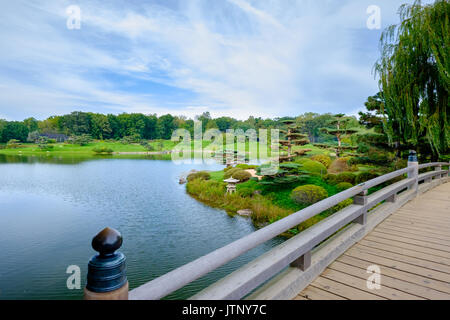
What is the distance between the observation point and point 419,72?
23.0 ft

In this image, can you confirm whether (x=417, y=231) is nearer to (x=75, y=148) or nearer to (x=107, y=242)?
(x=107, y=242)

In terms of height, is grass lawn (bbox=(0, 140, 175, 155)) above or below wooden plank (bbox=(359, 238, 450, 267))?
above

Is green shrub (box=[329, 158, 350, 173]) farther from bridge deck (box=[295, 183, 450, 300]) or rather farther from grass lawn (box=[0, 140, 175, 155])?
grass lawn (box=[0, 140, 175, 155])

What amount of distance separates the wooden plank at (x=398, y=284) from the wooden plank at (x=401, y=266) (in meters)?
0.22

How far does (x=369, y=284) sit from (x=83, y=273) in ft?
19.9

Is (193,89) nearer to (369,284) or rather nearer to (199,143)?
(199,143)

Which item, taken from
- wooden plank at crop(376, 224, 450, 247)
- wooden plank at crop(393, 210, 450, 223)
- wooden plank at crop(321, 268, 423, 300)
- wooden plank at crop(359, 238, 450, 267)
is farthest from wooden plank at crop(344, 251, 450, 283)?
wooden plank at crop(393, 210, 450, 223)

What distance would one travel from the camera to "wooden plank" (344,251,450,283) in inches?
86.0

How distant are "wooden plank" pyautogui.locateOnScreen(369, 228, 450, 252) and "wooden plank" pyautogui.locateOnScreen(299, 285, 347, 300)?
69.1 inches

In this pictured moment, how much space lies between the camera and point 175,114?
233 ft

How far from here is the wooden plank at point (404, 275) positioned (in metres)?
2.02

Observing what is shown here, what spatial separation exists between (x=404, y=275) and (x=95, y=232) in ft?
27.9
